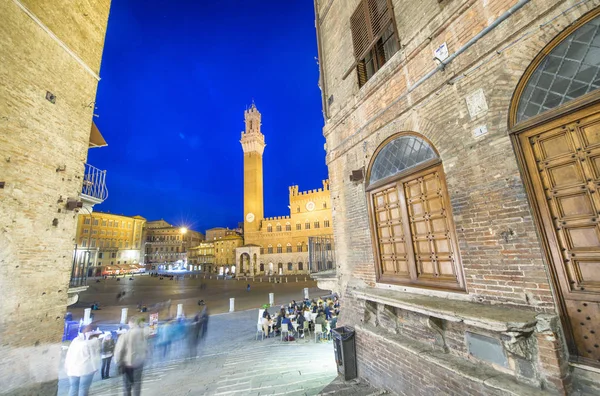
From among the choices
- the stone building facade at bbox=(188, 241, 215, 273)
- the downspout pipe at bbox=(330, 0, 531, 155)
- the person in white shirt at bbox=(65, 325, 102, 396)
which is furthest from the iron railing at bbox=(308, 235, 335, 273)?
the stone building facade at bbox=(188, 241, 215, 273)

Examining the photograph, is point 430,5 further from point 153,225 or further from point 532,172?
point 153,225

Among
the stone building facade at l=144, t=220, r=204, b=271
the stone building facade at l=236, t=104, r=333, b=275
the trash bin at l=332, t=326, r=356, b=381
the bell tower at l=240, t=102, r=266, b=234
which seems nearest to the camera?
the trash bin at l=332, t=326, r=356, b=381

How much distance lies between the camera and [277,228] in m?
50.3

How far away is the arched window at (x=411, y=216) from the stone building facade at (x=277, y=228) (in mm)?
41539

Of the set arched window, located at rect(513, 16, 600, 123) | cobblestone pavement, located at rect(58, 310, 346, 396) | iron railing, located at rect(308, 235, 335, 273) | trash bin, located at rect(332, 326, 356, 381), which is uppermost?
arched window, located at rect(513, 16, 600, 123)

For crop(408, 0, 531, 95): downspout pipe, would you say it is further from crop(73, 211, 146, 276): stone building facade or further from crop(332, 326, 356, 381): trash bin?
crop(73, 211, 146, 276): stone building facade

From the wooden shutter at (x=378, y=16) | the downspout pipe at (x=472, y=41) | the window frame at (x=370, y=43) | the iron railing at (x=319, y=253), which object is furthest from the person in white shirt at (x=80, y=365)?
the wooden shutter at (x=378, y=16)

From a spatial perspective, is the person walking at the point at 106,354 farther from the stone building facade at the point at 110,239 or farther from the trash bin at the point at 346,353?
the stone building facade at the point at 110,239

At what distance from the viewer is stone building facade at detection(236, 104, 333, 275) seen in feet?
155

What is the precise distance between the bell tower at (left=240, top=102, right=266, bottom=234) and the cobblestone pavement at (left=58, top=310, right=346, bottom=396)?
138 feet

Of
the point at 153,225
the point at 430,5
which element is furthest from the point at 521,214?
the point at 153,225

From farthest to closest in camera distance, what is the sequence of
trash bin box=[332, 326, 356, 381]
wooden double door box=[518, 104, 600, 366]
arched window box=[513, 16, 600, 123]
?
1. trash bin box=[332, 326, 356, 381]
2. arched window box=[513, 16, 600, 123]
3. wooden double door box=[518, 104, 600, 366]

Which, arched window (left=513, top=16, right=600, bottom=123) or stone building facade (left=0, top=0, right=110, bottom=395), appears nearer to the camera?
arched window (left=513, top=16, right=600, bottom=123)

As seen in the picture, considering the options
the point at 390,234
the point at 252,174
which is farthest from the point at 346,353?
the point at 252,174
